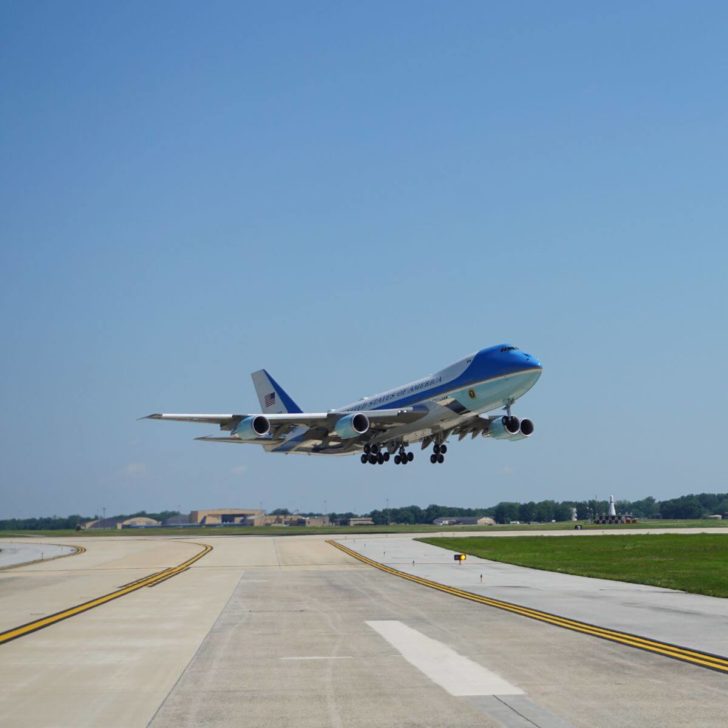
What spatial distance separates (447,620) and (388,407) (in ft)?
145

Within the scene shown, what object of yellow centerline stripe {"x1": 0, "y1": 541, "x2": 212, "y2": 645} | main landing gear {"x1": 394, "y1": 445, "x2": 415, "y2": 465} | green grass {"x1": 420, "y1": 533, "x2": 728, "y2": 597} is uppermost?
main landing gear {"x1": 394, "y1": 445, "x2": 415, "y2": 465}

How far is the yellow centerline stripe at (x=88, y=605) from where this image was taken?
19053 millimetres

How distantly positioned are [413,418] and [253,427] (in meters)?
10.7

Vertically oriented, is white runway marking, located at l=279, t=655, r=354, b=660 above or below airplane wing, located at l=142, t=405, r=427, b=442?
below

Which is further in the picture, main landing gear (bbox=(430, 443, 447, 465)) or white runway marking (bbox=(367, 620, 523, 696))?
main landing gear (bbox=(430, 443, 447, 465))

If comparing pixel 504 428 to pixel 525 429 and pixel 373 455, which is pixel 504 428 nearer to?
pixel 525 429

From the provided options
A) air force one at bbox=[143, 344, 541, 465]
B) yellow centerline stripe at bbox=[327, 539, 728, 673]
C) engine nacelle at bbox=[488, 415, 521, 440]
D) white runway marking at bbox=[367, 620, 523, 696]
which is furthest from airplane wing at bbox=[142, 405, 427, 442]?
white runway marking at bbox=[367, 620, 523, 696]

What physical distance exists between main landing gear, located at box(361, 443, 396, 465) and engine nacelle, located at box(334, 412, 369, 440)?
24.7 ft

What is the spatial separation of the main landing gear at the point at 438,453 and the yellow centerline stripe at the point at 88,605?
29.4 meters

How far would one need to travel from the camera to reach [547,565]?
1612 inches

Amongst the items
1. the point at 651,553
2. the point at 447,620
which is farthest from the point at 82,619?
the point at 651,553

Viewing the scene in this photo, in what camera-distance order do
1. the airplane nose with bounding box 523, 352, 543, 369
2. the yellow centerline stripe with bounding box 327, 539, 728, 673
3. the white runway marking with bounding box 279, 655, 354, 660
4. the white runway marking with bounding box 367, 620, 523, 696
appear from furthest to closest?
the airplane nose with bounding box 523, 352, 543, 369 → the white runway marking with bounding box 279, 655, 354, 660 → the yellow centerline stripe with bounding box 327, 539, 728, 673 → the white runway marking with bounding box 367, 620, 523, 696

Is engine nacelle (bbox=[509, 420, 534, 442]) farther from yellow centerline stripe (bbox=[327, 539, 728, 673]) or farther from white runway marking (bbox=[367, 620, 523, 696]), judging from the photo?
white runway marking (bbox=[367, 620, 523, 696])

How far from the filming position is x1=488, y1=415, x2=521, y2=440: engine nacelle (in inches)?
2432
